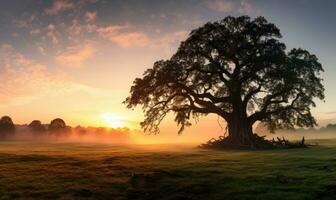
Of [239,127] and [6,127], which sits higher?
[6,127]

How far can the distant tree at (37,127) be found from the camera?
425 feet

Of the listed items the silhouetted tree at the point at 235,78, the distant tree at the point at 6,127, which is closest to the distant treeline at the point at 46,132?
the distant tree at the point at 6,127

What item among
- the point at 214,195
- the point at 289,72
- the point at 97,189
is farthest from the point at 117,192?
the point at 289,72

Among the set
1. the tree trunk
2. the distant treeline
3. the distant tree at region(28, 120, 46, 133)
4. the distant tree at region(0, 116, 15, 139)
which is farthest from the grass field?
the distant tree at region(28, 120, 46, 133)

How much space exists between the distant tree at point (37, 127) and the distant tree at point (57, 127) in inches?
103

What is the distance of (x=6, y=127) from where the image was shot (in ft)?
382

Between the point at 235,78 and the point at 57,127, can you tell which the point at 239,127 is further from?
the point at 57,127

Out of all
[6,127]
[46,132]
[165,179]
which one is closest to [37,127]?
[46,132]

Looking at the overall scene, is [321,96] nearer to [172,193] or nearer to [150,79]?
[150,79]

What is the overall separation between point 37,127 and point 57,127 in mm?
6851

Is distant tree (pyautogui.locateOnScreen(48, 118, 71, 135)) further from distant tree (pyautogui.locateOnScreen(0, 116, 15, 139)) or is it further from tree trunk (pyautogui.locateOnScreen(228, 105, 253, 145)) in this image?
tree trunk (pyautogui.locateOnScreen(228, 105, 253, 145))

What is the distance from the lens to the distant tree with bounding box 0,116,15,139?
11486 centimetres

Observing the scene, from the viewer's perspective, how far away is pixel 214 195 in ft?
64.2

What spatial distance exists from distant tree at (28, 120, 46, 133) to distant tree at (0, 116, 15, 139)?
11.4 m
